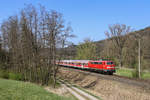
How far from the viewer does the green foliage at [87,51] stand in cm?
6200

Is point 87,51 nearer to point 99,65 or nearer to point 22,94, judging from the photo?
point 99,65

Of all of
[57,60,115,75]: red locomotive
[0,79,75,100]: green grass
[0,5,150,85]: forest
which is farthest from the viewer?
[57,60,115,75]: red locomotive

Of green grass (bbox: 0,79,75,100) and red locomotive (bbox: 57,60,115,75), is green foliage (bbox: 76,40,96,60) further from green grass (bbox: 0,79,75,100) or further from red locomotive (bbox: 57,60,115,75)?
green grass (bbox: 0,79,75,100)

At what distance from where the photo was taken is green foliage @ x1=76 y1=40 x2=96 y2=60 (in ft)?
203

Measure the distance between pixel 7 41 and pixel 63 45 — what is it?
18813 millimetres

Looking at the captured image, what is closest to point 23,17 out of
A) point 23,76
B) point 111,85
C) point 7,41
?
point 23,76

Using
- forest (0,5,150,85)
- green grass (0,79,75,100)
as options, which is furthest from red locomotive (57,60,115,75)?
green grass (0,79,75,100)

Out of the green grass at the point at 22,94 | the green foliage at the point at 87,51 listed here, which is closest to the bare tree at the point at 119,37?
the green foliage at the point at 87,51

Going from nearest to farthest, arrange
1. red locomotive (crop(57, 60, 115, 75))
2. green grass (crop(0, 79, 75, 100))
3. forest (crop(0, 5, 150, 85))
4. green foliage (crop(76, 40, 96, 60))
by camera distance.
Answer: green grass (crop(0, 79, 75, 100)), forest (crop(0, 5, 150, 85)), red locomotive (crop(57, 60, 115, 75)), green foliage (crop(76, 40, 96, 60))

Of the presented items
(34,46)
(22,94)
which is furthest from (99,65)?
(22,94)

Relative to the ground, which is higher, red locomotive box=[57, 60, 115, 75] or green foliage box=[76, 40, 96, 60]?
green foliage box=[76, 40, 96, 60]

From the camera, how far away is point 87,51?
62281mm

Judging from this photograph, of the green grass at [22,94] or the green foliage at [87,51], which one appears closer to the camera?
the green grass at [22,94]

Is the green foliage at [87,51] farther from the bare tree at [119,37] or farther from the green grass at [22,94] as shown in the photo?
the green grass at [22,94]
